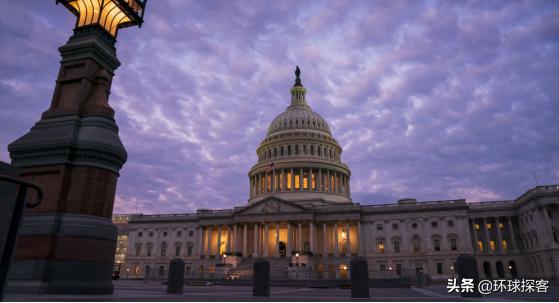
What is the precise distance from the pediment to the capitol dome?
25.8ft

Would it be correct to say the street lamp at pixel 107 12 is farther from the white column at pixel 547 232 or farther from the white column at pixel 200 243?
the white column at pixel 200 243

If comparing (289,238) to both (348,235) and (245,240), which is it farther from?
(348,235)

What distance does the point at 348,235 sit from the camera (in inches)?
2864

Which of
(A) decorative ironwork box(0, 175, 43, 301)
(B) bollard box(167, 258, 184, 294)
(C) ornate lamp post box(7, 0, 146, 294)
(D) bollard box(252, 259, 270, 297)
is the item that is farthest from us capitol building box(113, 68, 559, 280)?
(A) decorative ironwork box(0, 175, 43, 301)

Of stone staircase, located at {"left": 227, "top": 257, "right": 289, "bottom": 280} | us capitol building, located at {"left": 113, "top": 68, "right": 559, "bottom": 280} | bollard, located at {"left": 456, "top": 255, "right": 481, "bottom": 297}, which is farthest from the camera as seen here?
Answer: us capitol building, located at {"left": 113, "top": 68, "right": 559, "bottom": 280}

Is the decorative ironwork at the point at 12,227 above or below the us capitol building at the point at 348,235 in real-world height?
below

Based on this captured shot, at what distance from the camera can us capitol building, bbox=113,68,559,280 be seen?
63.6 m

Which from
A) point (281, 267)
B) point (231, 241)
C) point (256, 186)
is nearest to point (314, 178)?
point (256, 186)

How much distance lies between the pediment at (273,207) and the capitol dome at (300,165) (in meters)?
7.86

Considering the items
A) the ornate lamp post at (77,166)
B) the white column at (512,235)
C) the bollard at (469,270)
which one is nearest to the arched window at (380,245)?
the white column at (512,235)

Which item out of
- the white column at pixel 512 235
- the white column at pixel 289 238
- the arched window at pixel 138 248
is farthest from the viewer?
the arched window at pixel 138 248

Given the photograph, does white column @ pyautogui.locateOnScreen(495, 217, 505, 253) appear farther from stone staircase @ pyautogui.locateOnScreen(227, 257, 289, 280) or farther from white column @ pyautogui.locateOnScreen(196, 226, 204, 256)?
white column @ pyautogui.locateOnScreen(196, 226, 204, 256)

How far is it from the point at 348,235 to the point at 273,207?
15978mm

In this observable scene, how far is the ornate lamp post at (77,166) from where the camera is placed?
1348cm
